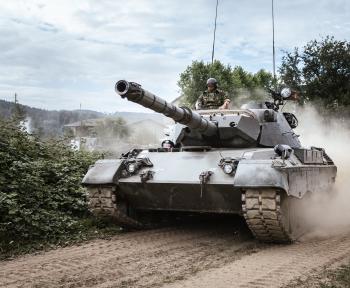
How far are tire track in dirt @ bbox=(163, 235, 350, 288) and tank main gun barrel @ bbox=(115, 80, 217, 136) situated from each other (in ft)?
7.58

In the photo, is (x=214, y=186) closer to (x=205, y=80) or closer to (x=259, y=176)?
(x=259, y=176)

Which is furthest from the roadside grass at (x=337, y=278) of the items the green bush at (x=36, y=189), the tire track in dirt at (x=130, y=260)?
the green bush at (x=36, y=189)

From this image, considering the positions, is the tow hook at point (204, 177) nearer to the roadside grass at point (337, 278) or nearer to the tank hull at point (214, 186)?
the tank hull at point (214, 186)

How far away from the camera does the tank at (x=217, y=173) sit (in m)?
7.58

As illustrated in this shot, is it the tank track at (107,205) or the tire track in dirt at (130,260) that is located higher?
the tank track at (107,205)

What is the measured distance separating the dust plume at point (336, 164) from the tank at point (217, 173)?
625 millimetres

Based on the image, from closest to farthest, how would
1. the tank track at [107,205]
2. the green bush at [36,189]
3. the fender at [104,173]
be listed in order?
the green bush at [36,189] < the fender at [104,173] < the tank track at [107,205]

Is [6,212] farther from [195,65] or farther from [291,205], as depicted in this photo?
[195,65]

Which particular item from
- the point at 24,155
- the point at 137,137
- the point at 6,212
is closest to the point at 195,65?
the point at 137,137

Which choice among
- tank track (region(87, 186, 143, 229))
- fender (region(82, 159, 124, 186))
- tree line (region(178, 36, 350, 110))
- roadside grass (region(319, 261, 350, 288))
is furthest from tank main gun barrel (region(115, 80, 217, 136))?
tree line (region(178, 36, 350, 110))

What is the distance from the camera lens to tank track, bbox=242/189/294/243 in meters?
7.50

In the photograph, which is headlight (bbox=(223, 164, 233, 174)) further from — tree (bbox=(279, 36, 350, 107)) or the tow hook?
tree (bbox=(279, 36, 350, 107))

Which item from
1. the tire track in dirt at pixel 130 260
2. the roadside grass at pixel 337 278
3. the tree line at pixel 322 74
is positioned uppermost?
the tree line at pixel 322 74

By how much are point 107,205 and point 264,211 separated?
2917 millimetres
